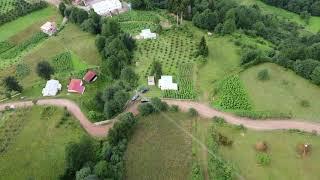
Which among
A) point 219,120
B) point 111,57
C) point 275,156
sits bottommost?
point 275,156

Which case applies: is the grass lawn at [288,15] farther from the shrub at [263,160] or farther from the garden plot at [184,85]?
the shrub at [263,160]

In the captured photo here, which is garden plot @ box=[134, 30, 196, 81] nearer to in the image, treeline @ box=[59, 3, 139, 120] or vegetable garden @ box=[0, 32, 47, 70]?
treeline @ box=[59, 3, 139, 120]

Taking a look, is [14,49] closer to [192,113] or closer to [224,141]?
[192,113]

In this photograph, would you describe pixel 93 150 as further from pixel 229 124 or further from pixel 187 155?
pixel 229 124

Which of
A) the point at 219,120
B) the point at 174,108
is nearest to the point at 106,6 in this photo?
the point at 174,108

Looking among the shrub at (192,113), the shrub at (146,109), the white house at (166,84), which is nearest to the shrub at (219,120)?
the shrub at (192,113)

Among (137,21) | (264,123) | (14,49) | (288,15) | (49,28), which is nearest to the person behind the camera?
(264,123)

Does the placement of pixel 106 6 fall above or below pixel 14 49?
above

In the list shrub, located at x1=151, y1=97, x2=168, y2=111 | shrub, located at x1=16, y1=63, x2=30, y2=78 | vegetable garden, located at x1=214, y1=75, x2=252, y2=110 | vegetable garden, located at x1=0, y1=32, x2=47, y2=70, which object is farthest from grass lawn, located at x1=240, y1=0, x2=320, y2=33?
shrub, located at x1=16, y1=63, x2=30, y2=78

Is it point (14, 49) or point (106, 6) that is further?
point (106, 6)
